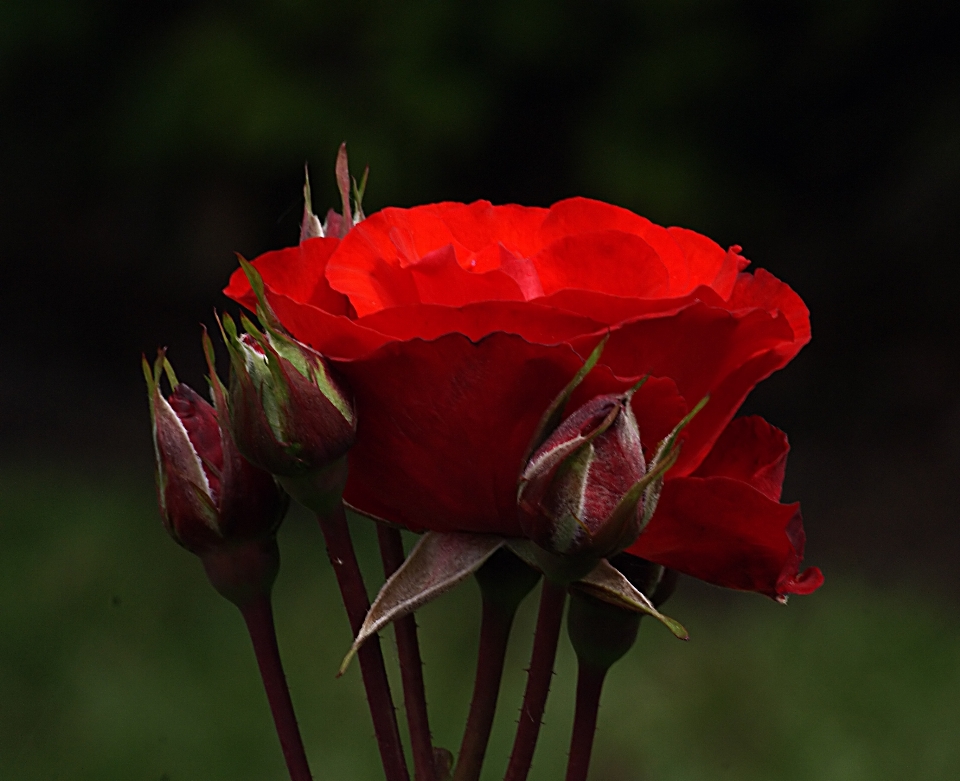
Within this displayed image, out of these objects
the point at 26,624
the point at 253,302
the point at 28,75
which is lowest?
the point at 26,624

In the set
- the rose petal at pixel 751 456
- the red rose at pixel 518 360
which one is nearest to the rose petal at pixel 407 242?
the red rose at pixel 518 360

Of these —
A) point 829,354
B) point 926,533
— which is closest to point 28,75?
point 829,354

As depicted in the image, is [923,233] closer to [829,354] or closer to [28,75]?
[829,354]

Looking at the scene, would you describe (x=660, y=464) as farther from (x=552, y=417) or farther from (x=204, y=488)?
(x=204, y=488)

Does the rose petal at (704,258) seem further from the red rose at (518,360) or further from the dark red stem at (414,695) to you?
the dark red stem at (414,695)

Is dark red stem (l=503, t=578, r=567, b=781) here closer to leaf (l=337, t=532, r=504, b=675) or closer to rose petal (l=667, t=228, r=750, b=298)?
leaf (l=337, t=532, r=504, b=675)

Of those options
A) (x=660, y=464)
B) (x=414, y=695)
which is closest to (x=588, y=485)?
(x=660, y=464)
